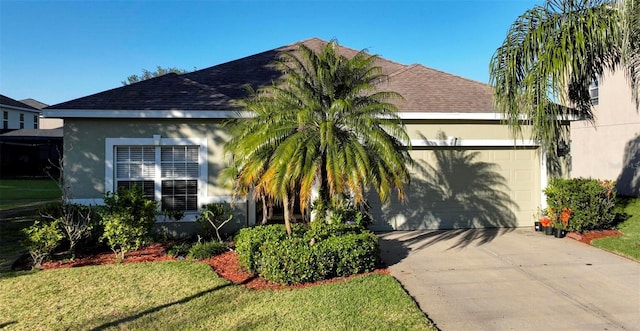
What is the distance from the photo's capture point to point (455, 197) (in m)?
10.6

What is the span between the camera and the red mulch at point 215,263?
6.21 m

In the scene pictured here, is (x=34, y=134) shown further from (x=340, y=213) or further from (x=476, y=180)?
(x=476, y=180)

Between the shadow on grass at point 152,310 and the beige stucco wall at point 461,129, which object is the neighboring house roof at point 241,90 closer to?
the beige stucco wall at point 461,129

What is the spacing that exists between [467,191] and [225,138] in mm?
6733

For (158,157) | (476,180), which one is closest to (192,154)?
(158,157)

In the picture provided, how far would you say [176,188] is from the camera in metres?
9.41

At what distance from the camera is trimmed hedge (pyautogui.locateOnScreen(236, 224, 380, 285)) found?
607 centimetres

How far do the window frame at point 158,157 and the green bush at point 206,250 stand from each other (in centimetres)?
157

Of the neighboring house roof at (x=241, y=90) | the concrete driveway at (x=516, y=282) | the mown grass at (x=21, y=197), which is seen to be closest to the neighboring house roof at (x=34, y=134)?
the mown grass at (x=21, y=197)

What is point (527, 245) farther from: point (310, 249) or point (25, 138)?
point (25, 138)

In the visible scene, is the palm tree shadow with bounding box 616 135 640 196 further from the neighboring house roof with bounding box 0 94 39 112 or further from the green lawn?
the neighboring house roof with bounding box 0 94 39 112

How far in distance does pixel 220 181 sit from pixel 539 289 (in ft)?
23.1

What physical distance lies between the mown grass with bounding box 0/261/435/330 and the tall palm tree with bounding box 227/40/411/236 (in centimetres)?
156

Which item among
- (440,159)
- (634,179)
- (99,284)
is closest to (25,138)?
(99,284)
